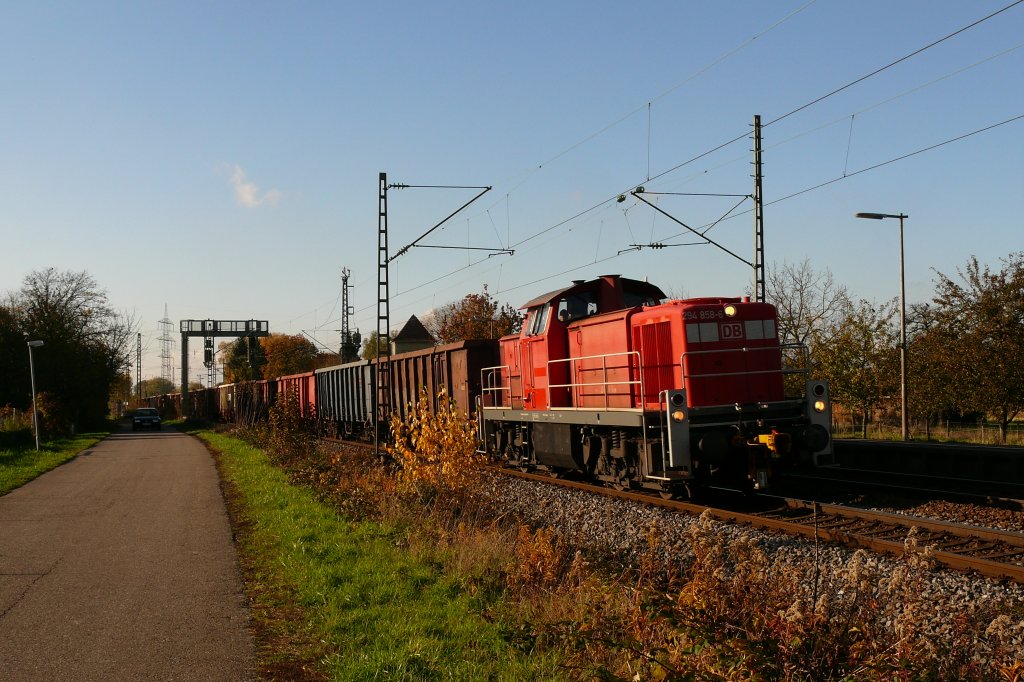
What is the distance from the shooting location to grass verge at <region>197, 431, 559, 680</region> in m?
5.50

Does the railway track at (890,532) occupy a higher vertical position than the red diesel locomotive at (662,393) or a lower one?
lower

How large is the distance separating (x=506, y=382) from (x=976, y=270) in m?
16.8

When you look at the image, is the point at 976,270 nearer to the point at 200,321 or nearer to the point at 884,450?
the point at 884,450

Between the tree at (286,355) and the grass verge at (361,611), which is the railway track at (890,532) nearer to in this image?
the grass verge at (361,611)

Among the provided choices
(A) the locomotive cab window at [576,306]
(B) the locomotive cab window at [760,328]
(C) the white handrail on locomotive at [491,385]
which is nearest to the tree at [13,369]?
(C) the white handrail on locomotive at [491,385]

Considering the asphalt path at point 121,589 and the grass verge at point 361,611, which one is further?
the asphalt path at point 121,589

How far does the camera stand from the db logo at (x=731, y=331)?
12.7 meters

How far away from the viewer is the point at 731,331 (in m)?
12.7

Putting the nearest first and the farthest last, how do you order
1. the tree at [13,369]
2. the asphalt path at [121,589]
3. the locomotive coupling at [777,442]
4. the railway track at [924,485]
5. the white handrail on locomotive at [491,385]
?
the asphalt path at [121,589] < the locomotive coupling at [777,442] < the railway track at [924,485] < the white handrail on locomotive at [491,385] < the tree at [13,369]

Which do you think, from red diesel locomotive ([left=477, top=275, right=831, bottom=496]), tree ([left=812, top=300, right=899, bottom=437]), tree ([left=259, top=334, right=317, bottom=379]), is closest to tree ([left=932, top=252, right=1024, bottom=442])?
tree ([left=812, top=300, right=899, bottom=437])

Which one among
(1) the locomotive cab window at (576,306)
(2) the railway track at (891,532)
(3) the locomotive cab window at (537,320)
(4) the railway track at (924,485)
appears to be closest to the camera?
(2) the railway track at (891,532)

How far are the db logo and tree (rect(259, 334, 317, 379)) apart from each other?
78.0 m

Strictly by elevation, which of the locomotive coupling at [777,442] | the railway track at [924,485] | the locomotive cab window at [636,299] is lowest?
the railway track at [924,485]

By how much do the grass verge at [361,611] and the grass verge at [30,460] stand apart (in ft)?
35.3
